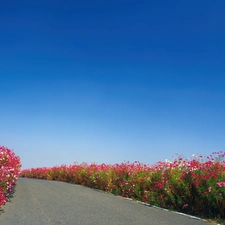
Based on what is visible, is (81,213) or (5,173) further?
(5,173)

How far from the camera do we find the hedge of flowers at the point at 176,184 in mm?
7988

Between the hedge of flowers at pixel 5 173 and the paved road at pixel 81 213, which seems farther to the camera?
the hedge of flowers at pixel 5 173

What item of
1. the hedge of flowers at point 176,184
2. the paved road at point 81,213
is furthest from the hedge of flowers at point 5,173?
the hedge of flowers at point 176,184

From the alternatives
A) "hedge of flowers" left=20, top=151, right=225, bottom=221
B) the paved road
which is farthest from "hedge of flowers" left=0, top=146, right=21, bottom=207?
"hedge of flowers" left=20, top=151, right=225, bottom=221

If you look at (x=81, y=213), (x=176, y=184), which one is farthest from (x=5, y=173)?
(x=176, y=184)

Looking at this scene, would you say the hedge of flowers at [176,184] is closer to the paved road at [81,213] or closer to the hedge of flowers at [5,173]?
the paved road at [81,213]

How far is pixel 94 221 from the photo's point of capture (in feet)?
23.9

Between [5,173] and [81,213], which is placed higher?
[5,173]

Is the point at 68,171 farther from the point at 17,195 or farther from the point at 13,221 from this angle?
the point at 13,221

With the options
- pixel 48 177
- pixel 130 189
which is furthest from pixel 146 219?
pixel 48 177

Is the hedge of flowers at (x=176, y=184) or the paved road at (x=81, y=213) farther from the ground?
the hedge of flowers at (x=176, y=184)

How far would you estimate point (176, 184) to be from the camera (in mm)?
9117

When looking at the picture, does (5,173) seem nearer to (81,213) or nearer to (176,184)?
(81,213)

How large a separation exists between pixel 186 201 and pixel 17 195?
6.62 meters
